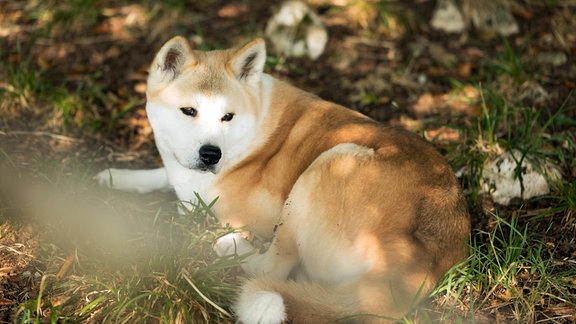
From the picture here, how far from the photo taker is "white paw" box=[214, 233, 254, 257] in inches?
148

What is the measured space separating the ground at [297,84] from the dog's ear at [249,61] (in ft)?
3.25

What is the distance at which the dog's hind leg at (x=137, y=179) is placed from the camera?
4383 millimetres

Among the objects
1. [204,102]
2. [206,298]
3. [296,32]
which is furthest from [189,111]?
[296,32]

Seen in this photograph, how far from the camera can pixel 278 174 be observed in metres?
3.83

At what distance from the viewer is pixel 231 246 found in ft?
12.4

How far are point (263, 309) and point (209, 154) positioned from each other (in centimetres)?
107

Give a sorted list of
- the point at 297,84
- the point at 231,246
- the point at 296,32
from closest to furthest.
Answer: the point at 231,246 < the point at 297,84 < the point at 296,32

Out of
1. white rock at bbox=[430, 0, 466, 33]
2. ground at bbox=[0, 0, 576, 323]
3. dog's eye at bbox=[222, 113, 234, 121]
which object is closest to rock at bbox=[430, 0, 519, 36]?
white rock at bbox=[430, 0, 466, 33]

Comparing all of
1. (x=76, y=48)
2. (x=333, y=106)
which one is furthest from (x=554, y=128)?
(x=76, y=48)

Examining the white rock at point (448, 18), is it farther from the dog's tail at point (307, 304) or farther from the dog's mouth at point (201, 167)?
the dog's tail at point (307, 304)

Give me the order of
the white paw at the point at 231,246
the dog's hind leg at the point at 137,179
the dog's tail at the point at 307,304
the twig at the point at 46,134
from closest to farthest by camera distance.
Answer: the dog's tail at the point at 307,304 < the white paw at the point at 231,246 < the dog's hind leg at the point at 137,179 < the twig at the point at 46,134

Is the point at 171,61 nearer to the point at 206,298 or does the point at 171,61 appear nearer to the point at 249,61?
the point at 249,61

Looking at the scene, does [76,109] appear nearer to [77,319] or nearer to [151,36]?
[151,36]

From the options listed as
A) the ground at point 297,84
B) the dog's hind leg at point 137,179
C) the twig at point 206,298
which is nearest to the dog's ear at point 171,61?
the dog's hind leg at point 137,179
